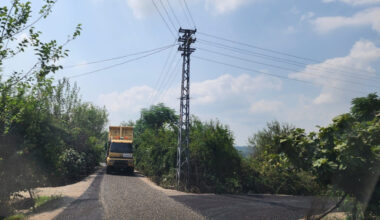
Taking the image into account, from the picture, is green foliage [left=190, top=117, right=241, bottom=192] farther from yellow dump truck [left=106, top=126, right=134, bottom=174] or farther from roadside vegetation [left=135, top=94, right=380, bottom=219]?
yellow dump truck [left=106, top=126, right=134, bottom=174]

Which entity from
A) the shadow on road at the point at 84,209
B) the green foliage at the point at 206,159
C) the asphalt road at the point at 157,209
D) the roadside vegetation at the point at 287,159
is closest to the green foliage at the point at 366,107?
the roadside vegetation at the point at 287,159

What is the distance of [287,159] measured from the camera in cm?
798

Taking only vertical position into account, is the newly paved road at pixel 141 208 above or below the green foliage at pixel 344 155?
below

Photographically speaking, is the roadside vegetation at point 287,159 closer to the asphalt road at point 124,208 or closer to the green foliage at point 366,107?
the green foliage at point 366,107

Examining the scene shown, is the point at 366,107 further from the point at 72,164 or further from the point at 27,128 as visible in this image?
the point at 72,164

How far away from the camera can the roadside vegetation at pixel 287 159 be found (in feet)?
23.1

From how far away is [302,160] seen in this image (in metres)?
7.83

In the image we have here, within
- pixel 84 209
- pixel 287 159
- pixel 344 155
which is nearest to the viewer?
pixel 344 155

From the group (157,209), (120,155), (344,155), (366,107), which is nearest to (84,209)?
(157,209)

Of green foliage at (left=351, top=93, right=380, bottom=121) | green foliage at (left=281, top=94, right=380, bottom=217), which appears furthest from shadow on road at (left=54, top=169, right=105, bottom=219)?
green foliage at (left=351, top=93, right=380, bottom=121)

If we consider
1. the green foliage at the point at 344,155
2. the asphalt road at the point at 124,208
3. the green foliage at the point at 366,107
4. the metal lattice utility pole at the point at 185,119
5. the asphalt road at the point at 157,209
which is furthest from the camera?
the metal lattice utility pole at the point at 185,119

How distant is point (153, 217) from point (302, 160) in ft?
16.6

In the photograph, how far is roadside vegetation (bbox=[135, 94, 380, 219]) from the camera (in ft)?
23.1

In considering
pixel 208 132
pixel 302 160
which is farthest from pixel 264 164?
pixel 302 160
